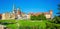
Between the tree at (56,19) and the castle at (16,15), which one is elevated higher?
the castle at (16,15)

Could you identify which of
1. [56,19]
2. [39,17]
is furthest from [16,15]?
[56,19]

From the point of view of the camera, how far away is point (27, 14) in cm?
564

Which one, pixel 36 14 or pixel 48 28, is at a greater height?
pixel 36 14

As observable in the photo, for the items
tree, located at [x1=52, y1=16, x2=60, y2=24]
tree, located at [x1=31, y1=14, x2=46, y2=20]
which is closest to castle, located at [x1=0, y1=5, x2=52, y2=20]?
tree, located at [x1=31, y1=14, x2=46, y2=20]

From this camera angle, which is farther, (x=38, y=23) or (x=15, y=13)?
(x=15, y=13)

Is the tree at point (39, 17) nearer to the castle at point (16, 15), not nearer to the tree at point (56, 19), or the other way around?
the castle at point (16, 15)

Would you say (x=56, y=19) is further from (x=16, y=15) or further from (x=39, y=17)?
(x=16, y=15)

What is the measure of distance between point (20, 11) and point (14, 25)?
722 millimetres

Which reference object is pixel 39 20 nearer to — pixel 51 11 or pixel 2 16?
pixel 51 11

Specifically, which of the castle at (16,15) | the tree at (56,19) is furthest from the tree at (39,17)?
the tree at (56,19)

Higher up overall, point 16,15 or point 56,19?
point 16,15

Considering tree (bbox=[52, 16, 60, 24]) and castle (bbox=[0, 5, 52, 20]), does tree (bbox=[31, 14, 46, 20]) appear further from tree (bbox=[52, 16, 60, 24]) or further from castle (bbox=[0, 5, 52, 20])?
tree (bbox=[52, 16, 60, 24])

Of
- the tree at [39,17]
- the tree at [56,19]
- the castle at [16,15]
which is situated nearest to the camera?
the tree at [56,19]

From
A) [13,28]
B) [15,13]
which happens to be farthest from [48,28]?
[15,13]
